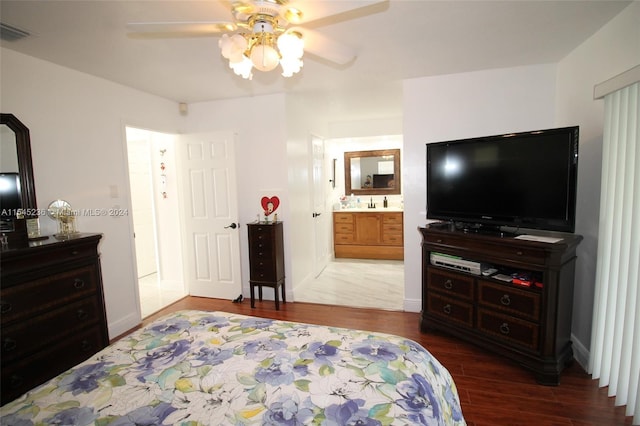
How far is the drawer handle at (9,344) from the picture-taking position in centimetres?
179

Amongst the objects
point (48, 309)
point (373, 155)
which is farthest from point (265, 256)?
point (373, 155)

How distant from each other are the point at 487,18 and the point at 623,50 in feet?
2.83

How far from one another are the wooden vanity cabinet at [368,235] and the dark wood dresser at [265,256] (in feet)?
7.41

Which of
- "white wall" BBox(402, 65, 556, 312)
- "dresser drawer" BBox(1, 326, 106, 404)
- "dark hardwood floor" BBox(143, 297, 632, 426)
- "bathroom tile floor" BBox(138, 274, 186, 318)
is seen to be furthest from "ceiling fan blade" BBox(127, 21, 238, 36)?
"bathroom tile floor" BBox(138, 274, 186, 318)

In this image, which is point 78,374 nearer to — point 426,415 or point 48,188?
point 426,415

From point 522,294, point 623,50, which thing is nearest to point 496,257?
point 522,294

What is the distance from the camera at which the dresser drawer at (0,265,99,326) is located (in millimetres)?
1825

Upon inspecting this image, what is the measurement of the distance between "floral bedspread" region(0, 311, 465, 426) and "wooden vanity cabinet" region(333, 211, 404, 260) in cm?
400

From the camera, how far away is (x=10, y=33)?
1.96 m

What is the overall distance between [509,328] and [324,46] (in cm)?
228

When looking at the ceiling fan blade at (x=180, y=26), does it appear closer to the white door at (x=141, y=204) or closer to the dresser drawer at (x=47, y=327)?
the dresser drawer at (x=47, y=327)

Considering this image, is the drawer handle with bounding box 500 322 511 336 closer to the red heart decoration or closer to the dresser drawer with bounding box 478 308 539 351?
the dresser drawer with bounding box 478 308 539 351

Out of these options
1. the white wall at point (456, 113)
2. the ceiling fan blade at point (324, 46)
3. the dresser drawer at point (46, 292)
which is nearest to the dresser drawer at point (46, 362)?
the dresser drawer at point (46, 292)

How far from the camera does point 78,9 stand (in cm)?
175
